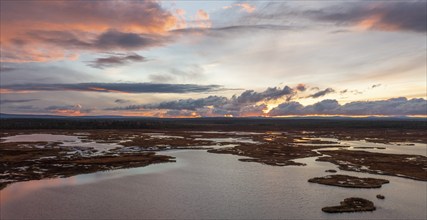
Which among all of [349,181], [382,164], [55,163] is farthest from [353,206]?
[55,163]

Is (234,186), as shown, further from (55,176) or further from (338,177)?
(55,176)

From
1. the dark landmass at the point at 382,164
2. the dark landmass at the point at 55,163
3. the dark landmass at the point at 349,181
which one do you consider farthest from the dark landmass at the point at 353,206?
the dark landmass at the point at 55,163

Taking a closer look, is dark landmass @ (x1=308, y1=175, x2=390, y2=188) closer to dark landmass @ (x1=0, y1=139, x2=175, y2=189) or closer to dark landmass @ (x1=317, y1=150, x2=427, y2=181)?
dark landmass @ (x1=317, y1=150, x2=427, y2=181)

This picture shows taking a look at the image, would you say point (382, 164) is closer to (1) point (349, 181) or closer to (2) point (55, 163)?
(1) point (349, 181)

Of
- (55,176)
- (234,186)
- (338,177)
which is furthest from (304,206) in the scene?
(55,176)

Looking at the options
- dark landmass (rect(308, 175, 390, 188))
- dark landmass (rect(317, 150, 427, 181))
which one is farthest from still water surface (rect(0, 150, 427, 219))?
dark landmass (rect(317, 150, 427, 181))

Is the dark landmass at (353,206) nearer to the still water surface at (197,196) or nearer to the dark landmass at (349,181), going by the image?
the still water surface at (197,196)
